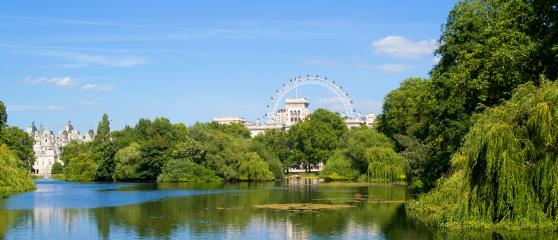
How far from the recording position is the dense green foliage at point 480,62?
2702 cm

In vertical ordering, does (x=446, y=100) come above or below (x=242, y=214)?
above

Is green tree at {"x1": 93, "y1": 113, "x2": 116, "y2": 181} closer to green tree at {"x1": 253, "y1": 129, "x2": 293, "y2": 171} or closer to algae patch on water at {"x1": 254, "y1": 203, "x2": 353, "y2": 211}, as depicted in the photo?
green tree at {"x1": 253, "y1": 129, "x2": 293, "y2": 171}

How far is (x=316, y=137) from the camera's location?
9819cm

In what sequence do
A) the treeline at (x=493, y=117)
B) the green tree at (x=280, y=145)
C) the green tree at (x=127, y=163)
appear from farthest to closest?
the green tree at (x=280, y=145), the green tree at (x=127, y=163), the treeline at (x=493, y=117)

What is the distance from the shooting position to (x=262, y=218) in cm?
3008

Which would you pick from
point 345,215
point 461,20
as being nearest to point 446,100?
point 461,20

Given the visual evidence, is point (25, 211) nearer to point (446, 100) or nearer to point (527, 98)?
point (446, 100)

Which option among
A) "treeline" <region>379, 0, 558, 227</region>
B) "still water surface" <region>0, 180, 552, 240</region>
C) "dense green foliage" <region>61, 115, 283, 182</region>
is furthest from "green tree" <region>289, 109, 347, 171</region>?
"still water surface" <region>0, 180, 552, 240</region>

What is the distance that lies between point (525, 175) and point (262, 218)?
40.2ft

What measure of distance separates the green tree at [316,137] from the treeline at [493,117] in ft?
176

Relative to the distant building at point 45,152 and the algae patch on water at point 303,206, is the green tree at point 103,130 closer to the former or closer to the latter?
the distant building at point 45,152

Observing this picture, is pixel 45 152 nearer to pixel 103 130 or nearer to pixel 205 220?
pixel 103 130

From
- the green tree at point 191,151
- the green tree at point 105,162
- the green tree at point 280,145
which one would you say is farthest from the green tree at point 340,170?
the green tree at point 280,145

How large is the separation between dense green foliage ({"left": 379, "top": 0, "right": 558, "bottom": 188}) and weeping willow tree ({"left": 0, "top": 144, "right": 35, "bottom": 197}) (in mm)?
26405
